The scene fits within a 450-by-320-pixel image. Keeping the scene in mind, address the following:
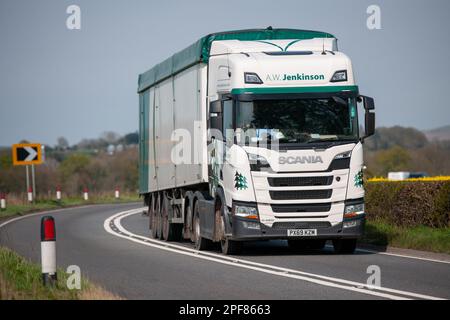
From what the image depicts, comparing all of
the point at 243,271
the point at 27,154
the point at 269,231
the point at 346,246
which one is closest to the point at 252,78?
the point at 269,231

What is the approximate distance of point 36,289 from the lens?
40.7 ft

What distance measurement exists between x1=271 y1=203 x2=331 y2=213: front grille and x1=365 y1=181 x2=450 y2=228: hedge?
13.5 ft

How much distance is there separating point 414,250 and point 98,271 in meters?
6.83

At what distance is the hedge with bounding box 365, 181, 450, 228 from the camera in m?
22.4

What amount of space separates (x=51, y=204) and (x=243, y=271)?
3713 cm

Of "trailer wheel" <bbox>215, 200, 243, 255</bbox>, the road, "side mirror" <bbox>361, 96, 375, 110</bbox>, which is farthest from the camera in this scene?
"trailer wheel" <bbox>215, 200, 243, 255</bbox>

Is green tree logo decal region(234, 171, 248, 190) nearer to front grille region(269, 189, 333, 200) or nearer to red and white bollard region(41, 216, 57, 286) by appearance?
front grille region(269, 189, 333, 200)

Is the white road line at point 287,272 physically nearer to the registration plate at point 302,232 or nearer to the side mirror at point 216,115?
the registration plate at point 302,232

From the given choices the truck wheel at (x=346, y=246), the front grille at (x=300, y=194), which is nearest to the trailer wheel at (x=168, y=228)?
the truck wheel at (x=346, y=246)

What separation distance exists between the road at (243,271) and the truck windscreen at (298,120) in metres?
2.19

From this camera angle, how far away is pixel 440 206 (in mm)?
22391

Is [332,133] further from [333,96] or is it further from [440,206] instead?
[440,206]

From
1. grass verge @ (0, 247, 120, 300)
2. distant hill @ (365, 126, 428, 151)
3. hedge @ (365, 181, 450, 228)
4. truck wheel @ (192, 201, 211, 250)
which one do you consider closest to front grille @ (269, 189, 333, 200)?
truck wheel @ (192, 201, 211, 250)
